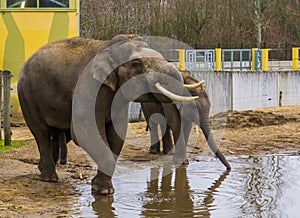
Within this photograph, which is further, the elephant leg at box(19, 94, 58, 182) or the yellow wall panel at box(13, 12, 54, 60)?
the yellow wall panel at box(13, 12, 54, 60)

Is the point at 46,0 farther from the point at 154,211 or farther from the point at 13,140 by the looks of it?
the point at 154,211

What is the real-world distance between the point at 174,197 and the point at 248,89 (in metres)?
13.2

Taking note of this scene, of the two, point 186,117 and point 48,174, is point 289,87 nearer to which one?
point 186,117

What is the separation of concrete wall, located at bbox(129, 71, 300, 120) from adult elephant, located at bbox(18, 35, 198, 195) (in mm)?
10123

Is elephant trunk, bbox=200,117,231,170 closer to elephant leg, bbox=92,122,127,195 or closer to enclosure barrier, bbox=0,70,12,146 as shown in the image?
elephant leg, bbox=92,122,127,195

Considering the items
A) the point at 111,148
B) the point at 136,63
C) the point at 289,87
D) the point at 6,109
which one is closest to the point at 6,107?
the point at 6,109

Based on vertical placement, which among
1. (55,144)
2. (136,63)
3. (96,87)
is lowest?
(55,144)

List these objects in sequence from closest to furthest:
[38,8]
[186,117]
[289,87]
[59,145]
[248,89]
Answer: [59,145]
[186,117]
[38,8]
[248,89]
[289,87]

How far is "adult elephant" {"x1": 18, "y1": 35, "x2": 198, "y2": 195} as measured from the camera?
8.40 m

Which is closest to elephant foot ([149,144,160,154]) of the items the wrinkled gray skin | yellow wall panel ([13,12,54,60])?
the wrinkled gray skin

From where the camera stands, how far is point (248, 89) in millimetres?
22047

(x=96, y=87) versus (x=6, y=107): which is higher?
(x=96, y=87)

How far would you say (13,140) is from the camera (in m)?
14.6

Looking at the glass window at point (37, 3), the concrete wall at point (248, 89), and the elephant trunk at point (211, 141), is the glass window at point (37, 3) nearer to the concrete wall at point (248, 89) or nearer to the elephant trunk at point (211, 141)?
the concrete wall at point (248, 89)
